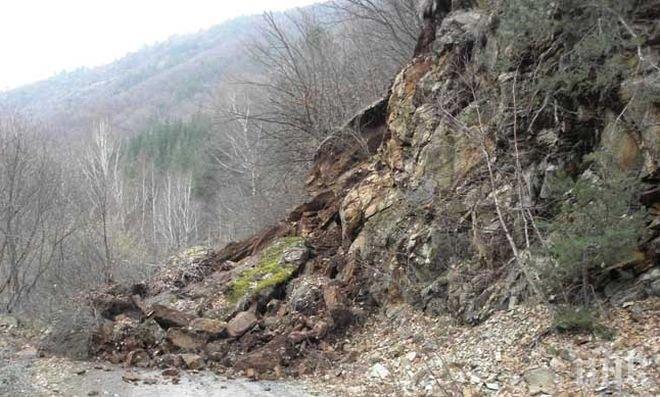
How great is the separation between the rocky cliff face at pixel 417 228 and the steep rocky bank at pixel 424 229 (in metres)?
0.03

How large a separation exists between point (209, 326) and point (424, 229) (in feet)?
15.7

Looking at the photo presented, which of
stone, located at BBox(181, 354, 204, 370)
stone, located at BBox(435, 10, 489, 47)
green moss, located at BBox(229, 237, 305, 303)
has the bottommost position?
stone, located at BBox(181, 354, 204, 370)

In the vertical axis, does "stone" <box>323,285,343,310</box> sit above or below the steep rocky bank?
below

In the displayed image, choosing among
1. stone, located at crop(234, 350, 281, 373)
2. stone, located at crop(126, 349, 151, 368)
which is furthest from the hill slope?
stone, located at crop(234, 350, 281, 373)

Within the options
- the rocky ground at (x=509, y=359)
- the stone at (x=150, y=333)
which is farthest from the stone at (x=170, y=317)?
Answer: the rocky ground at (x=509, y=359)

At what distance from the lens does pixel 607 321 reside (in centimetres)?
683

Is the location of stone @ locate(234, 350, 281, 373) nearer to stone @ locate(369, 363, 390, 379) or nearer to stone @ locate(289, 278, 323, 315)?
stone @ locate(289, 278, 323, 315)

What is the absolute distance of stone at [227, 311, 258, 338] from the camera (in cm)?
1153

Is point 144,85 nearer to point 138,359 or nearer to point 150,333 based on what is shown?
point 150,333

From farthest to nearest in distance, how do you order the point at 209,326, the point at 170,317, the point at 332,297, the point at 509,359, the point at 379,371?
the point at 170,317 → the point at 209,326 → the point at 332,297 → the point at 379,371 → the point at 509,359

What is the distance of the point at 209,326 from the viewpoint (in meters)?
11.8

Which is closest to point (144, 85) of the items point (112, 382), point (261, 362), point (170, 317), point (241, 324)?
point (170, 317)

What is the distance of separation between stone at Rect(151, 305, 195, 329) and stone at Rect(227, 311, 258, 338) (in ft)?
3.48

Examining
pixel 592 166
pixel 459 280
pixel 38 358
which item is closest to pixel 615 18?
pixel 592 166
